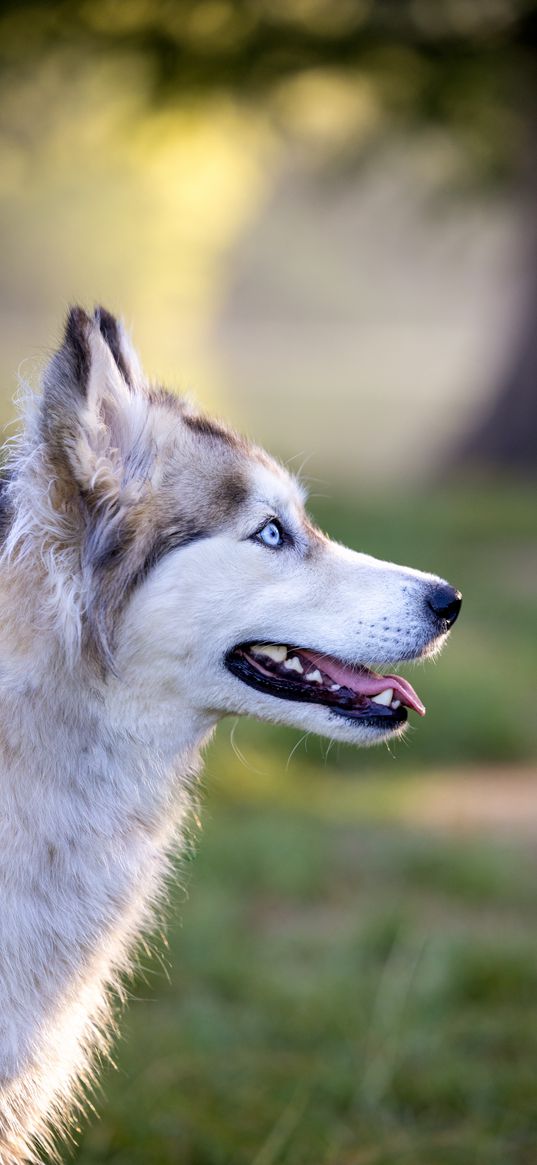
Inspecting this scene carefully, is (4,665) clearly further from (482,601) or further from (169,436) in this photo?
(482,601)

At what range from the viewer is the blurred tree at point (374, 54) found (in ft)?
45.7

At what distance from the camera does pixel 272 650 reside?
2996mm

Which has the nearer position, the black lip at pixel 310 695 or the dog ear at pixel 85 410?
the dog ear at pixel 85 410

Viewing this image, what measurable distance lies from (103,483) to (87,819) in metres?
0.77

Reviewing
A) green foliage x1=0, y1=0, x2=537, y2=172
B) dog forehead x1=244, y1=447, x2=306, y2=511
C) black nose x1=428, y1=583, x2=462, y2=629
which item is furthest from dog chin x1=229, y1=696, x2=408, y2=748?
green foliage x1=0, y1=0, x2=537, y2=172

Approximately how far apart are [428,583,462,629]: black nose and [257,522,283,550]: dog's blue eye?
1.31 feet

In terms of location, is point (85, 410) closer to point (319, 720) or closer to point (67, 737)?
point (67, 737)

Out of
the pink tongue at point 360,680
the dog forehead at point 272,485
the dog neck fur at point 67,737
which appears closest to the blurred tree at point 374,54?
the dog forehead at point 272,485

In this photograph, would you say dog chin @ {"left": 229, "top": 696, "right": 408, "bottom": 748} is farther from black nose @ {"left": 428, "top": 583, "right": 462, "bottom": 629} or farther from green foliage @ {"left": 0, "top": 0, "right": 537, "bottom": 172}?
green foliage @ {"left": 0, "top": 0, "right": 537, "bottom": 172}

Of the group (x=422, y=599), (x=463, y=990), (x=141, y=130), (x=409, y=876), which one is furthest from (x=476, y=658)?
(x=141, y=130)

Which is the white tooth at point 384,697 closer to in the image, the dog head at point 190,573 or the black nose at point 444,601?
the dog head at point 190,573

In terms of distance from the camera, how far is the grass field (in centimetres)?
349

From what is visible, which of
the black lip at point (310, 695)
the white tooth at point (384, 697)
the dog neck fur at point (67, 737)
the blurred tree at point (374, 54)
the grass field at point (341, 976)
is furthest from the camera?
the blurred tree at point (374, 54)

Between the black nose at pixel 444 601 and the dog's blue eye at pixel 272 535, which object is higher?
the dog's blue eye at pixel 272 535
